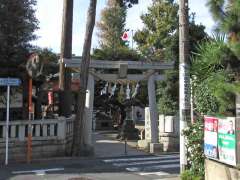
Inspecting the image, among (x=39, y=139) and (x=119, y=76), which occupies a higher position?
(x=119, y=76)

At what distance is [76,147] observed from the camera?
18.5 m

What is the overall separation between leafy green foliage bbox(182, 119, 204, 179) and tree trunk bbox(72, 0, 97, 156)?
7.76 meters

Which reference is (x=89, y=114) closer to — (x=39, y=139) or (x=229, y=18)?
(x=39, y=139)

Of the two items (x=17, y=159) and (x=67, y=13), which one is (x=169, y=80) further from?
(x=17, y=159)

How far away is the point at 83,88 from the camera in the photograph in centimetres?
1903

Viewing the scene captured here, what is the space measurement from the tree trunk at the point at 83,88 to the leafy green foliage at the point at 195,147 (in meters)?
7.76

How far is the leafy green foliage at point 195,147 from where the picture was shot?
11.2 meters

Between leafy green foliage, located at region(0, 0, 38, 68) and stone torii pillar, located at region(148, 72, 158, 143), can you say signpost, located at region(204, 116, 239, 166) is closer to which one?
stone torii pillar, located at region(148, 72, 158, 143)

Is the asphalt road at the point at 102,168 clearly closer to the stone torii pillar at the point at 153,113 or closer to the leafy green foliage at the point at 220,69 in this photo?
the stone torii pillar at the point at 153,113

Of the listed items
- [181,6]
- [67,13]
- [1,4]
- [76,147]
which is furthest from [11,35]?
[181,6]

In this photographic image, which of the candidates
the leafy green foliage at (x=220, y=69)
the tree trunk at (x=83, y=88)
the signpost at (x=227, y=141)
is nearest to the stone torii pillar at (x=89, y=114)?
the tree trunk at (x=83, y=88)

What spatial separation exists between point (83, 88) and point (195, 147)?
845cm

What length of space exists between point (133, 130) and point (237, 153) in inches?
696

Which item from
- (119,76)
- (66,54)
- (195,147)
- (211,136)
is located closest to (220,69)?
(211,136)
